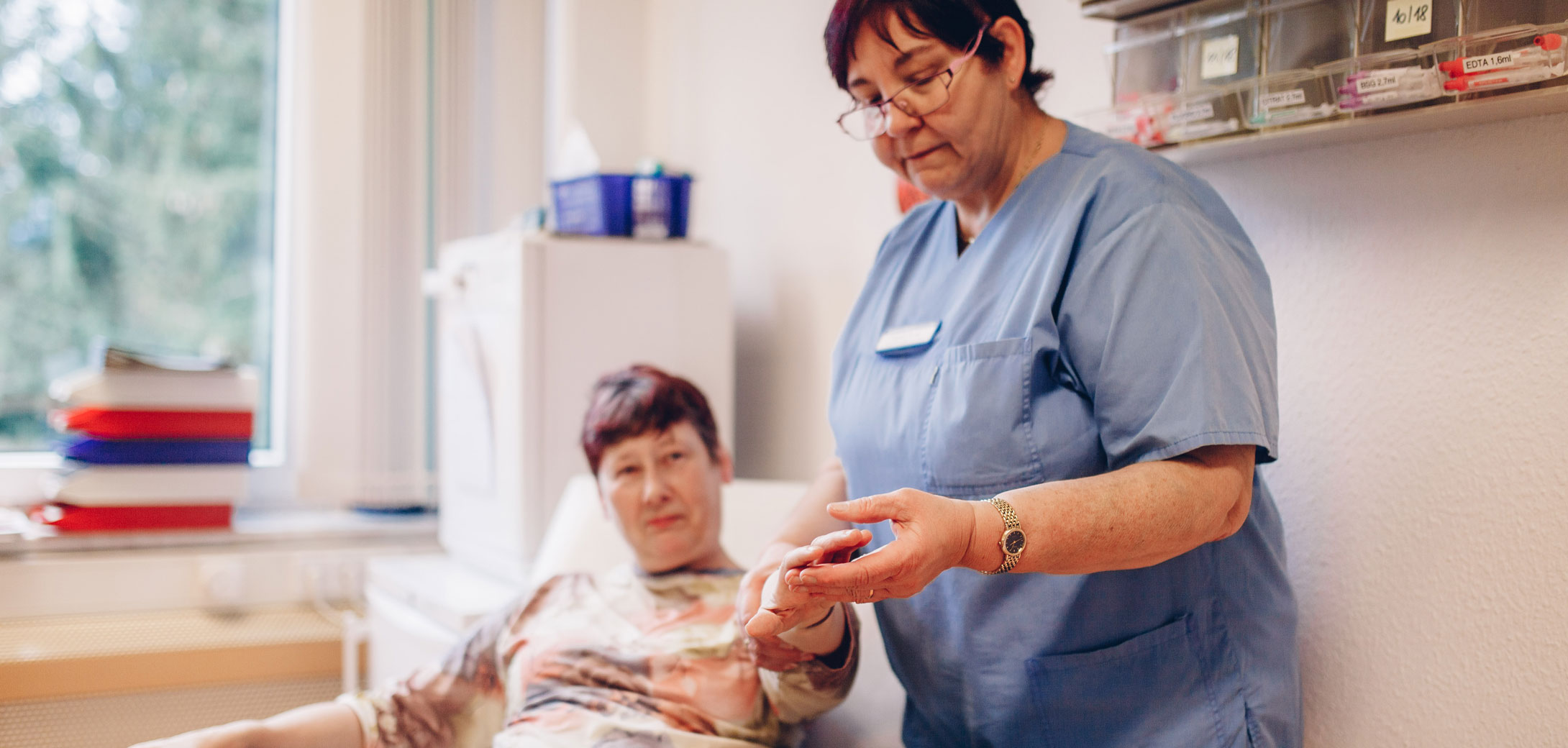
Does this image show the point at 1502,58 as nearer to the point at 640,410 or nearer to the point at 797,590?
the point at 797,590

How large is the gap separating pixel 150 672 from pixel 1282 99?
227 centimetres

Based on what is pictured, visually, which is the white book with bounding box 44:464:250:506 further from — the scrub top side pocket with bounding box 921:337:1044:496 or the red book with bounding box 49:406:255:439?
the scrub top side pocket with bounding box 921:337:1044:496

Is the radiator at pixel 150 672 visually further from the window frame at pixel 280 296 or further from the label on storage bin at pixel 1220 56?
the label on storage bin at pixel 1220 56

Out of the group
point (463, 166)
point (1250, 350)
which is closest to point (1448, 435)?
point (1250, 350)

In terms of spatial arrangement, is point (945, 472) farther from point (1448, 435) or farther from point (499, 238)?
point (499, 238)

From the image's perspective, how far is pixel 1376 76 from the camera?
1032 mm

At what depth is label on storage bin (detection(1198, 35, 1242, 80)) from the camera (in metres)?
1.16

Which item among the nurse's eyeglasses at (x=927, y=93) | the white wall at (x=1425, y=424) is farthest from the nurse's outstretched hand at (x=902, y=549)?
the white wall at (x=1425, y=424)

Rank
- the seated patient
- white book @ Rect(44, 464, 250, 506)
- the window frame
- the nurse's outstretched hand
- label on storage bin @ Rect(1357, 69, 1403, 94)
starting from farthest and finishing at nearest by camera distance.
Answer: the window frame < white book @ Rect(44, 464, 250, 506) < the seated patient < label on storage bin @ Rect(1357, 69, 1403, 94) < the nurse's outstretched hand

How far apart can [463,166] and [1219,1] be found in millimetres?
2115

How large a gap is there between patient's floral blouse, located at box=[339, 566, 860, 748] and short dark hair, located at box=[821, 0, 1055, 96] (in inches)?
25.0

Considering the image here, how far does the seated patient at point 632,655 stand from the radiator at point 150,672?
111cm

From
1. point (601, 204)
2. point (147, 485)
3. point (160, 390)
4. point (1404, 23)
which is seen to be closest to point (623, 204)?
point (601, 204)

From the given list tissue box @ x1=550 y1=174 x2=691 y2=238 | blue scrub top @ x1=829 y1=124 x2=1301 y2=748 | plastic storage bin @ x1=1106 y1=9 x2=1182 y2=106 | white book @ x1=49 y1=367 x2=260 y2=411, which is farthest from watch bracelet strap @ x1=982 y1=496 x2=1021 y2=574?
white book @ x1=49 y1=367 x2=260 y2=411
